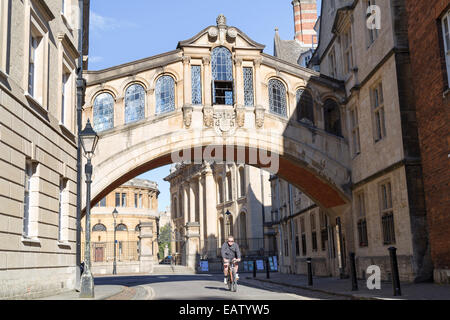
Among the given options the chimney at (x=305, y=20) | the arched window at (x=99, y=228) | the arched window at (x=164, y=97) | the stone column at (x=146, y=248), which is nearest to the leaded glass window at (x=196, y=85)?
the arched window at (x=164, y=97)

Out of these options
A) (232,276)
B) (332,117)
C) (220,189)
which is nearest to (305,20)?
(220,189)

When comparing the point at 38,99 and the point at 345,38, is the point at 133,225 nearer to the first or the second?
the point at 345,38

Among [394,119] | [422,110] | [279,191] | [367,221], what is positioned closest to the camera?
[422,110]

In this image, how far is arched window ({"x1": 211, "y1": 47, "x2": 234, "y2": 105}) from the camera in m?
23.1

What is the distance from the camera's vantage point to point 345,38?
76.1ft

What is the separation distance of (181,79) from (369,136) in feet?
26.1

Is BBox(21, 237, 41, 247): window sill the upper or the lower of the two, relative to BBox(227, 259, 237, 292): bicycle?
upper

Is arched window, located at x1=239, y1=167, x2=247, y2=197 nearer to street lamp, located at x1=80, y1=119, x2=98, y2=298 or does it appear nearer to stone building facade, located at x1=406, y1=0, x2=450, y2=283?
stone building facade, located at x1=406, y1=0, x2=450, y2=283

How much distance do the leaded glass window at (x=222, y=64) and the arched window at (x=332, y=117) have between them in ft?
14.4

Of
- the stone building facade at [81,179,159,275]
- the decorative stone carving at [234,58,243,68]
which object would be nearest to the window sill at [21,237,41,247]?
the decorative stone carving at [234,58,243,68]

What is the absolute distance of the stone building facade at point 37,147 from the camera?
11500mm

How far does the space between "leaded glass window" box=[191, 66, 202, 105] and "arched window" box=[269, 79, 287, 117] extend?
3015mm
